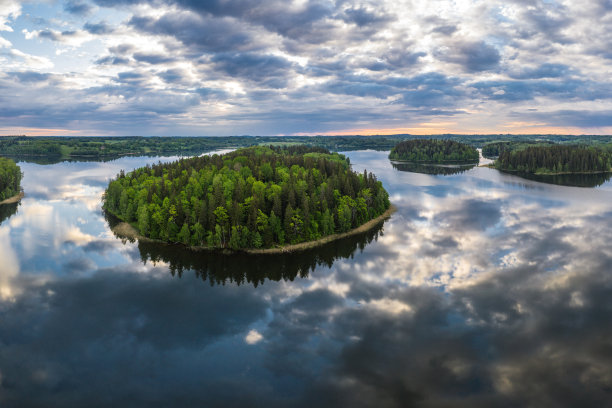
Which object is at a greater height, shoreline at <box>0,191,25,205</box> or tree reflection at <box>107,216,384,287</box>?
shoreline at <box>0,191,25,205</box>

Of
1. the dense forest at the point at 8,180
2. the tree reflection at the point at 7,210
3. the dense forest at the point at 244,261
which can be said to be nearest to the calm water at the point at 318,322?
Answer: the dense forest at the point at 244,261

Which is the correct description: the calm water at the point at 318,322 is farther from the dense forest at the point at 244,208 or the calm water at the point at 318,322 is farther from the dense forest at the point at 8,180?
the dense forest at the point at 8,180

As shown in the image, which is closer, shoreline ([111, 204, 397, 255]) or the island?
shoreline ([111, 204, 397, 255])

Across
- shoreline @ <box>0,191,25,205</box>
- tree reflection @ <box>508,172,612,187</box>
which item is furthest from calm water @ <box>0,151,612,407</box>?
tree reflection @ <box>508,172,612,187</box>

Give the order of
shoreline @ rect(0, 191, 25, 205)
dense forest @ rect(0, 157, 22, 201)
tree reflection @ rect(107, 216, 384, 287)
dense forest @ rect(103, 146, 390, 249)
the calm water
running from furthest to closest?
dense forest @ rect(0, 157, 22, 201) < shoreline @ rect(0, 191, 25, 205) < dense forest @ rect(103, 146, 390, 249) < tree reflection @ rect(107, 216, 384, 287) < the calm water

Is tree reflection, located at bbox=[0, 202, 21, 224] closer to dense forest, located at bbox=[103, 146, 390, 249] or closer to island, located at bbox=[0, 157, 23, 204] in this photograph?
island, located at bbox=[0, 157, 23, 204]

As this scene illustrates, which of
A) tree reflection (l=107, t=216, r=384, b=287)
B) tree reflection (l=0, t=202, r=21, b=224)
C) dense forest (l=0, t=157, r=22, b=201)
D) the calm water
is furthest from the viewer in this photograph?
dense forest (l=0, t=157, r=22, b=201)

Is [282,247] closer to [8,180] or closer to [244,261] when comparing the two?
[244,261]
